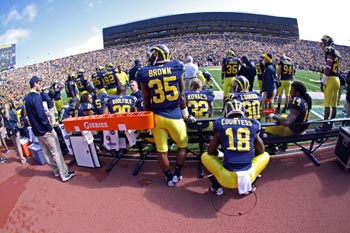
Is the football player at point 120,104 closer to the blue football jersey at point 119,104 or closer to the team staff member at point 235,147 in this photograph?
the blue football jersey at point 119,104

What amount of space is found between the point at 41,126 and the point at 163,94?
267cm

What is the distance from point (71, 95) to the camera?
10391mm

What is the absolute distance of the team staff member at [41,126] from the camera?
443cm

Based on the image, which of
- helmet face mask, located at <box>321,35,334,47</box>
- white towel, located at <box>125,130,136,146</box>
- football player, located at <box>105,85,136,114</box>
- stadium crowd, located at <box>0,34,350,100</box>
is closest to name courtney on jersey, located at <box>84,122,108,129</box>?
white towel, located at <box>125,130,136,146</box>

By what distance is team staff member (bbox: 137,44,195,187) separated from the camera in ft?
11.7

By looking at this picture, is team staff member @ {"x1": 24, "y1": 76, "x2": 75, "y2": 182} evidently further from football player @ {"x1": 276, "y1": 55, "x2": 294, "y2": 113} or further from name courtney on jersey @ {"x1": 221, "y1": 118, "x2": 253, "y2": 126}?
football player @ {"x1": 276, "y1": 55, "x2": 294, "y2": 113}

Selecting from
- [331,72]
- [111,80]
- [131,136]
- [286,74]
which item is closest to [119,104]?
[131,136]

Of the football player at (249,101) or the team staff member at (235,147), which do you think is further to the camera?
the football player at (249,101)

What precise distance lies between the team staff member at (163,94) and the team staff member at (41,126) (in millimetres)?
2207

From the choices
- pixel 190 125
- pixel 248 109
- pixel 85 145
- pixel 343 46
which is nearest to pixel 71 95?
pixel 85 145

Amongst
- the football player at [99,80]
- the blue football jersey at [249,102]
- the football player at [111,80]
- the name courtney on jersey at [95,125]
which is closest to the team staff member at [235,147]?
the blue football jersey at [249,102]

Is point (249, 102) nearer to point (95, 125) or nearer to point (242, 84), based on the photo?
point (242, 84)

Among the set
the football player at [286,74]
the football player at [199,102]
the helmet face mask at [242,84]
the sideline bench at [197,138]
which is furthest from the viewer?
the football player at [286,74]

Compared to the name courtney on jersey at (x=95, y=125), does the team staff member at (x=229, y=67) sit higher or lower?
higher
